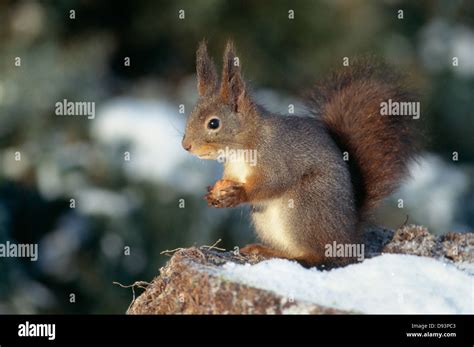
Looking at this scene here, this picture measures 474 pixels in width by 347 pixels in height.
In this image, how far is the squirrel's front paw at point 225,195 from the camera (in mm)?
3586

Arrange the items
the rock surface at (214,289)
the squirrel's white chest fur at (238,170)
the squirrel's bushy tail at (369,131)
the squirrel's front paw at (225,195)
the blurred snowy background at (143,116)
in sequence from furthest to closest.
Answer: the blurred snowy background at (143,116), the squirrel's bushy tail at (369,131), the squirrel's white chest fur at (238,170), the squirrel's front paw at (225,195), the rock surface at (214,289)

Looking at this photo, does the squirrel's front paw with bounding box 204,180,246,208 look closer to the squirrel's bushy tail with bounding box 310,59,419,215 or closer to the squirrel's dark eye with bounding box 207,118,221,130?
the squirrel's dark eye with bounding box 207,118,221,130

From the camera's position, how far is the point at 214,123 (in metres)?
3.67

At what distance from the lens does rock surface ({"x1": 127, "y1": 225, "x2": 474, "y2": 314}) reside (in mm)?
2824

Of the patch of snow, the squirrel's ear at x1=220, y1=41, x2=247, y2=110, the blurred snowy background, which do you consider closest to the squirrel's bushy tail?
the squirrel's ear at x1=220, y1=41, x2=247, y2=110

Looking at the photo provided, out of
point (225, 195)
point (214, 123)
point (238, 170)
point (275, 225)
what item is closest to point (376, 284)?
point (275, 225)

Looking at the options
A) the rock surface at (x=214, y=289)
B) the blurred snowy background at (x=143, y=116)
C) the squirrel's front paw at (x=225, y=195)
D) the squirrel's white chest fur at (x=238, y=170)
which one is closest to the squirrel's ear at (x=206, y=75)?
the squirrel's white chest fur at (x=238, y=170)

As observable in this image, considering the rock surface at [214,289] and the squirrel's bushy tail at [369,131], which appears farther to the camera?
the squirrel's bushy tail at [369,131]

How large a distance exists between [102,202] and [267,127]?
3065 millimetres

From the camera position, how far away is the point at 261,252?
3.70 m

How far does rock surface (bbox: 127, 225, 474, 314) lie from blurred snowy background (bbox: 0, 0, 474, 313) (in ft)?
6.76

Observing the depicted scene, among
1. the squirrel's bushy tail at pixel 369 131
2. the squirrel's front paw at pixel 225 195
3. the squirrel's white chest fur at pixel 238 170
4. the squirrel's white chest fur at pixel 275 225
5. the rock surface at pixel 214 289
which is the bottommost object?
the rock surface at pixel 214 289

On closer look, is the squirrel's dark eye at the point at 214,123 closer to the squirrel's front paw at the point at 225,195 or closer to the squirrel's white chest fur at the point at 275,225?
the squirrel's front paw at the point at 225,195

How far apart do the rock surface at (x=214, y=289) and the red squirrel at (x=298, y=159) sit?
0.20 meters
